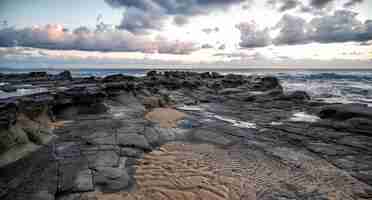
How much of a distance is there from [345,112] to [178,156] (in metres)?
9.67

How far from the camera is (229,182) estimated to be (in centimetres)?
477

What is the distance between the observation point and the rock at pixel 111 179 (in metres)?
4.37

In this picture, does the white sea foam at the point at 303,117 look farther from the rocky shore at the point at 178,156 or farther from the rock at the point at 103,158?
the rock at the point at 103,158

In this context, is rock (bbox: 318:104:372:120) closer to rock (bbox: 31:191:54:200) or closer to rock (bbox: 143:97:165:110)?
rock (bbox: 143:97:165:110)

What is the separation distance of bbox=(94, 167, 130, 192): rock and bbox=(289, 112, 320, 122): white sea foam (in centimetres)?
963

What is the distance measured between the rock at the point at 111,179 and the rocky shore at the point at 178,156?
0.07ft

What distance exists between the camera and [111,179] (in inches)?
182

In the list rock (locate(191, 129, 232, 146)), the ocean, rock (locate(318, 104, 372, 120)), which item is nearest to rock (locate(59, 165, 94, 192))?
rock (locate(191, 129, 232, 146))

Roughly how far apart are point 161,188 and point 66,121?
6.95m

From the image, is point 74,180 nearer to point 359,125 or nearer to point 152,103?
point 152,103

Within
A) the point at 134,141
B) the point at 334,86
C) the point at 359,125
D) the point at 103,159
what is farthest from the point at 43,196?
the point at 334,86

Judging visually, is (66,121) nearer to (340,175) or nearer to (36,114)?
(36,114)

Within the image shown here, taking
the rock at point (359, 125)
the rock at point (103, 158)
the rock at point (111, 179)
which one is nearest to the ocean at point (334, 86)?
the rock at point (359, 125)

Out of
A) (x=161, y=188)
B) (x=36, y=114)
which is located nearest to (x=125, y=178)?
(x=161, y=188)
